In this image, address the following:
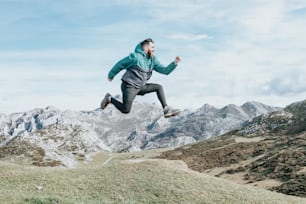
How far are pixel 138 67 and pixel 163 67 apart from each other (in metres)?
0.97

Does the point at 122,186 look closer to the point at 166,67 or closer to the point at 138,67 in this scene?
the point at 138,67

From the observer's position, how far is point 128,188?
28516 mm

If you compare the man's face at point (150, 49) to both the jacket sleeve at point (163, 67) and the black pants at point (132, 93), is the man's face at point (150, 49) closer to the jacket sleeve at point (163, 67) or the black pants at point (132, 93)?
the jacket sleeve at point (163, 67)

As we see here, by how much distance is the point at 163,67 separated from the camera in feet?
57.7

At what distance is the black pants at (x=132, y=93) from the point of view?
57.7 ft

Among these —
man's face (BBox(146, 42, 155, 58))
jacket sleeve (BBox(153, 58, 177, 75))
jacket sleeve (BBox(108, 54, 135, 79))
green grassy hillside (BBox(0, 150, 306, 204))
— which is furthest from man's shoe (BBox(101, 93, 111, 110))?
green grassy hillside (BBox(0, 150, 306, 204))

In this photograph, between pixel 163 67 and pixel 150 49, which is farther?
pixel 163 67

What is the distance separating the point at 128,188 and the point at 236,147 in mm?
94174

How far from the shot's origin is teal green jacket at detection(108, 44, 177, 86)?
17.4 metres

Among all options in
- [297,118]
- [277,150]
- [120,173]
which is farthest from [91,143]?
[120,173]

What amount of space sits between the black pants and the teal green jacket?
0.23 meters

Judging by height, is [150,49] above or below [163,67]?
above

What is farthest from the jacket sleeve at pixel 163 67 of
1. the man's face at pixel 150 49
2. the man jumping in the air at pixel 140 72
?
the man's face at pixel 150 49

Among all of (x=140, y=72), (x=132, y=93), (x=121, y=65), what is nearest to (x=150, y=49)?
(x=140, y=72)
